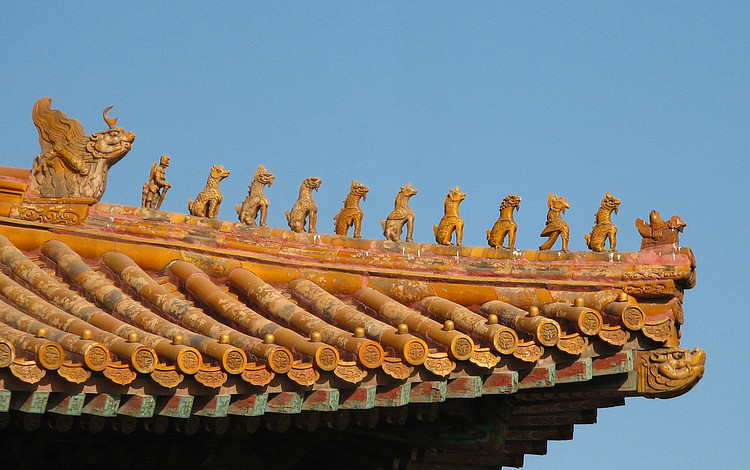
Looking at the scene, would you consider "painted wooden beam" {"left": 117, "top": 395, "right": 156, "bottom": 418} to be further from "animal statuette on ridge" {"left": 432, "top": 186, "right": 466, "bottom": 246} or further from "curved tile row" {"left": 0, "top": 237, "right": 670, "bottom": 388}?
"animal statuette on ridge" {"left": 432, "top": 186, "right": 466, "bottom": 246}

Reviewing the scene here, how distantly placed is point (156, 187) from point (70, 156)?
2.62 ft

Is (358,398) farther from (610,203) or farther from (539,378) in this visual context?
(610,203)

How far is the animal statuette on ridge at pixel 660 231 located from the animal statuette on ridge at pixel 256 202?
3.32 meters

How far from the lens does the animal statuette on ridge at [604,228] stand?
447 inches

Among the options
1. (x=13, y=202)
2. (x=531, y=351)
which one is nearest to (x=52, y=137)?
(x=13, y=202)

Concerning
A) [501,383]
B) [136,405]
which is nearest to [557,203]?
[501,383]

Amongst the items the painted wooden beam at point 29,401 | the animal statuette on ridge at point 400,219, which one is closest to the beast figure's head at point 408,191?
the animal statuette on ridge at point 400,219

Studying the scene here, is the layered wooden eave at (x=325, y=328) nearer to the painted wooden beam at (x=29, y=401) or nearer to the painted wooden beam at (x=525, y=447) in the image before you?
the painted wooden beam at (x=29, y=401)

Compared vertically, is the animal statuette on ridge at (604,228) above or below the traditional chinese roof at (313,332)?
above

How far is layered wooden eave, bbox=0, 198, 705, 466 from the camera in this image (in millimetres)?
8758

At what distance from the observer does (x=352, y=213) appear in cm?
1189

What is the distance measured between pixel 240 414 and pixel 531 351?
2.22m

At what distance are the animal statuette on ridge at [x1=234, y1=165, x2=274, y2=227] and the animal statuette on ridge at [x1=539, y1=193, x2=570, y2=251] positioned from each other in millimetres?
2475

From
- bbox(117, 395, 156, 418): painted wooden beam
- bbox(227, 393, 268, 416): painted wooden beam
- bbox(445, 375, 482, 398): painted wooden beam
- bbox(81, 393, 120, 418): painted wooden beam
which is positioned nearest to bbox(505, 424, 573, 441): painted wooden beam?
bbox(445, 375, 482, 398): painted wooden beam
